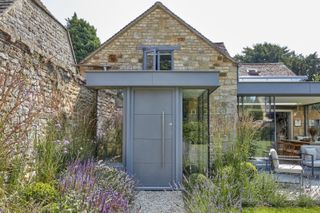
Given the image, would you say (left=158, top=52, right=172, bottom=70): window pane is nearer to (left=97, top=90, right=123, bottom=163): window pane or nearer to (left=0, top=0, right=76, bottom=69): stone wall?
(left=0, top=0, right=76, bottom=69): stone wall

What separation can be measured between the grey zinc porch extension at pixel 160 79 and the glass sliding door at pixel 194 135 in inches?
18.5

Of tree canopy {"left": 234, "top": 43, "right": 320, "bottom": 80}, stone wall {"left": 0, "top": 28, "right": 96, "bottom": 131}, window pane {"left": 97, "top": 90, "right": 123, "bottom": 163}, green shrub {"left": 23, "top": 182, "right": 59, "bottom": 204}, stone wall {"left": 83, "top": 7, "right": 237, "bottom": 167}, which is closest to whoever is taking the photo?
green shrub {"left": 23, "top": 182, "right": 59, "bottom": 204}

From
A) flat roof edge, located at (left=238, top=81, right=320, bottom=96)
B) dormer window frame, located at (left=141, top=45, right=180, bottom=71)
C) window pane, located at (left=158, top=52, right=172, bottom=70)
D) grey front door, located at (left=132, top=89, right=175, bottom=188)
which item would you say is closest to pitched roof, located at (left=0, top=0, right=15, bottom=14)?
dormer window frame, located at (left=141, top=45, right=180, bottom=71)

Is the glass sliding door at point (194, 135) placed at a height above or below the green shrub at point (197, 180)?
above

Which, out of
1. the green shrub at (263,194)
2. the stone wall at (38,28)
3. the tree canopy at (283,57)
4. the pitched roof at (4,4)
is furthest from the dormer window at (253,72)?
the tree canopy at (283,57)

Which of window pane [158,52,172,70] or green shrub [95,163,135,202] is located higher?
window pane [158,52,172,70]

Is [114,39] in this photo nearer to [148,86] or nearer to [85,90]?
[85,90]

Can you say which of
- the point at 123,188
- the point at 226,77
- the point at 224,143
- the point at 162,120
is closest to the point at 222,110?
the point at 226,77

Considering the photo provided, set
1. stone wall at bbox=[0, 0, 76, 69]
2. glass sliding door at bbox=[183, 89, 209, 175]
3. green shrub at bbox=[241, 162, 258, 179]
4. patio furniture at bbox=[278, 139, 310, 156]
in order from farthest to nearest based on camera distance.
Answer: patio furniture at bbox=[278, 139, 310, 156], stone wall at bbox=[0, 0, 76, 69], glass sliding door at bbox=[183, 89, 209, 175], green shrub at bbox=[241, 162, 258, 179]

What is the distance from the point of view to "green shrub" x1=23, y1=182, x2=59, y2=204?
4.11 meters

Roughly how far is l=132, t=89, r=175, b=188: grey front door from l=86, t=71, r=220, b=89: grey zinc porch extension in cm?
29

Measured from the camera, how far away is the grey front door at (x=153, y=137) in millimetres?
7023

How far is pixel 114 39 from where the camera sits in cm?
1110

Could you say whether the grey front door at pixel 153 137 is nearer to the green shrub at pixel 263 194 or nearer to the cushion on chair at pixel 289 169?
the green shrub at pixel 263 194
